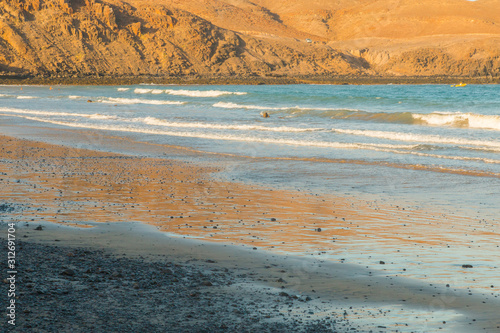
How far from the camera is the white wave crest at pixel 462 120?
23.2 meters

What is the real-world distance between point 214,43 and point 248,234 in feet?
346

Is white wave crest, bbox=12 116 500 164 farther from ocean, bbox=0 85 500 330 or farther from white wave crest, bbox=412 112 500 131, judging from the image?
white wave crest, bbox=412 112 500 131

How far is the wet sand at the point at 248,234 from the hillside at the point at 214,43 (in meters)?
83.5

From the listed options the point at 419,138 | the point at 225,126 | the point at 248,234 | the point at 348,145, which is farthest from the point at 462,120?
the point at 248,234

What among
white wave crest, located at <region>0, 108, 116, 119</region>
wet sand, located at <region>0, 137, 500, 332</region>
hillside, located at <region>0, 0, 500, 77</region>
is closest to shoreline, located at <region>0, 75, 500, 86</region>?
hillside, located at <region>0, 0, 500, 77</region>

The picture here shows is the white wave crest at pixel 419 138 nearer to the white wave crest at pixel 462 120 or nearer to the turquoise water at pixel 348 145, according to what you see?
the turquoise water at pixel 348 145

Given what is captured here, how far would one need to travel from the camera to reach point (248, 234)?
23.4 ft

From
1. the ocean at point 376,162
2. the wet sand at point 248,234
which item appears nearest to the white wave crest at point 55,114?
the ocean at point 376,162

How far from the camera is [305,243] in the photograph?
6.72 m

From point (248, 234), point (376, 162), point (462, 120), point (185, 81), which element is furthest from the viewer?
point (185, 81)

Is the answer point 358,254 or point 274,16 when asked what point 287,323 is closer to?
point 358,254

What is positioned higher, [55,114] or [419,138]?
[419,138]

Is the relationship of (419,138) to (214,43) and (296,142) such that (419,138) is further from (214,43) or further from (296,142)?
(214,43)

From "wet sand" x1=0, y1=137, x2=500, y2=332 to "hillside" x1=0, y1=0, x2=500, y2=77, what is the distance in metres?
83.5
